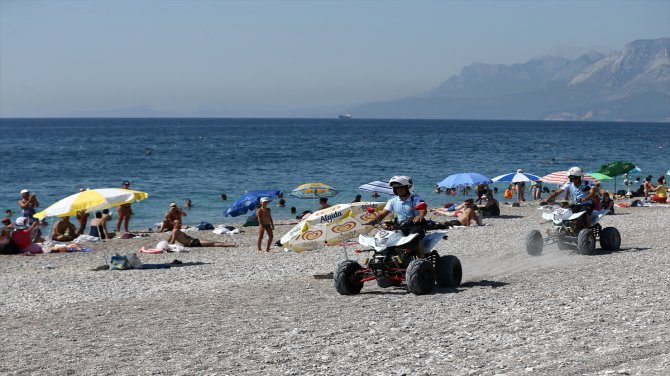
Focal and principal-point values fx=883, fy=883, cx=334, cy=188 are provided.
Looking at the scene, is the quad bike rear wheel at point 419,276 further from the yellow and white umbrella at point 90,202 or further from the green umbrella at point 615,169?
the green umbrella at point 615,169

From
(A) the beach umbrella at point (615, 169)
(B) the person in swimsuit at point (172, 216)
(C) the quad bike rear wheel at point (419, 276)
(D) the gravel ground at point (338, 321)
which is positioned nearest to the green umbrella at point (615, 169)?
(A) the beach umbrella at point (615, 169)

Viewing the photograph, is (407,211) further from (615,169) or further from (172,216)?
(615,169)

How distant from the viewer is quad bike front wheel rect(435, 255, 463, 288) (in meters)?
14.1

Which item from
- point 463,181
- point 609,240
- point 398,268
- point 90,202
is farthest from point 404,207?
point 463,181

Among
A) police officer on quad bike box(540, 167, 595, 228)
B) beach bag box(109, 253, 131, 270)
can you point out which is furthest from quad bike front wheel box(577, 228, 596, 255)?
beach bag box(109, 253, 131, 270)

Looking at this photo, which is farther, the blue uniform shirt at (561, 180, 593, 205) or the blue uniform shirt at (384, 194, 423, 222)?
the blue uniform shirt at (561, 180, 593, 205)

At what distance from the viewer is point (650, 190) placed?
4012 centimetres

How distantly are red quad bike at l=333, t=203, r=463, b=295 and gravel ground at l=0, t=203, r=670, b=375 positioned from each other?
0.73 ft

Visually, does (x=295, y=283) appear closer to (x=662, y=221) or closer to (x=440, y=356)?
(x=440, y=356)

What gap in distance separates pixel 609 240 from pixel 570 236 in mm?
1016

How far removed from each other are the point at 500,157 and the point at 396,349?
248ft

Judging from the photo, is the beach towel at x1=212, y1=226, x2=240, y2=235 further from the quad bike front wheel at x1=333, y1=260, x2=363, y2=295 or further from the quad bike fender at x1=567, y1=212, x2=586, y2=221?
the quad bike front wheel at x1=333, y1=260, x2=363, y2=295

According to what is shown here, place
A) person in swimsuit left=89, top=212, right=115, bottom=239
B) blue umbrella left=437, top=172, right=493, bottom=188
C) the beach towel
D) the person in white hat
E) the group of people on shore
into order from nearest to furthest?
1. the group of people on shore
2. person in swimsuit left=89, top=212, right=115, bottom=239
3. the person in white hat
4. the beach towel
5. blue umbrella left=437, top=172, right=493, bottom=188

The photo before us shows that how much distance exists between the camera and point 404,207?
44.1 feet
